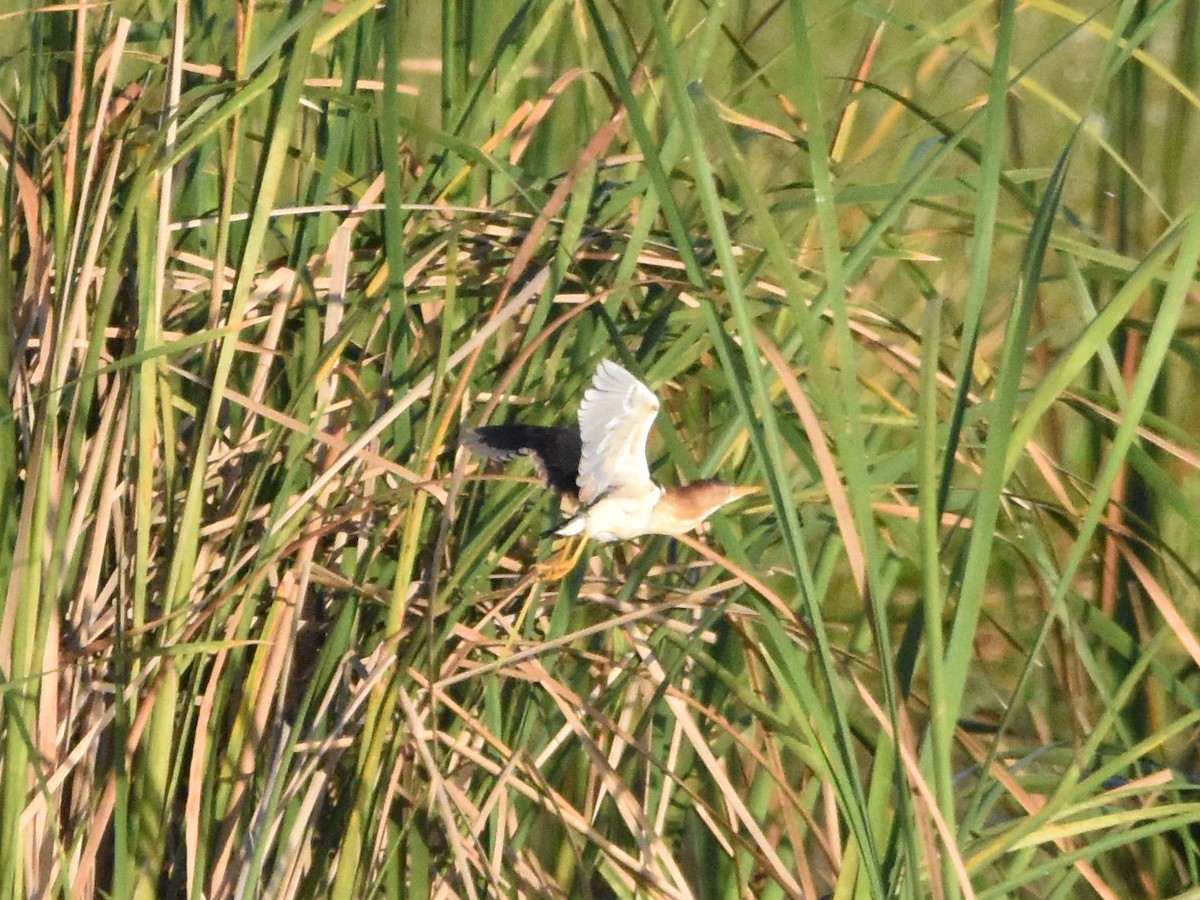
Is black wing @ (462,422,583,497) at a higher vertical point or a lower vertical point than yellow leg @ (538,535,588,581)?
higher

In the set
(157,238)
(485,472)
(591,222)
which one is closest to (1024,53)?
(591,222)

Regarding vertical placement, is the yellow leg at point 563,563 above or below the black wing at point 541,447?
below

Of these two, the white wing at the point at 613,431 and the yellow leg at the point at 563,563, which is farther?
the yellow leg at the point at 563,563

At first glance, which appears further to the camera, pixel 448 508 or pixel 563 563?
pixel 563 563

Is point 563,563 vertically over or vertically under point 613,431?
under
